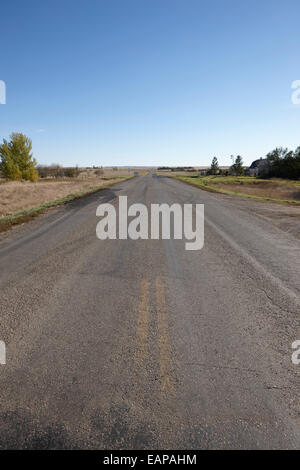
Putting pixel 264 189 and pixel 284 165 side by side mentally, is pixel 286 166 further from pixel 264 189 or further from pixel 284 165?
pixel 264 189

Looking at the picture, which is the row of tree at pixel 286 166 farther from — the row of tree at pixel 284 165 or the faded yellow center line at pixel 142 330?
the faded yellow center line at pixel 142 330

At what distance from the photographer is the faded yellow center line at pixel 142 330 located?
2992 mm

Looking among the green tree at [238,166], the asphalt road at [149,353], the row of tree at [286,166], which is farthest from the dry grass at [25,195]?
the green tree at [238,166]

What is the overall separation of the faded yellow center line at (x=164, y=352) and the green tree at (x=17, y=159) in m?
45.2

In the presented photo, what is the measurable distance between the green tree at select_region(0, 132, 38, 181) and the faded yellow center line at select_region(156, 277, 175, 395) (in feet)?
148

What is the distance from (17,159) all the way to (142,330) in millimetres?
47883

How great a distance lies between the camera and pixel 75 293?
458 cm

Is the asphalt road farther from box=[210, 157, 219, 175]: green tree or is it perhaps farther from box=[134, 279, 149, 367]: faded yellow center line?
box=[210, 157, 219, 175]: green tree

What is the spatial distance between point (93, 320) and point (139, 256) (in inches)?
120

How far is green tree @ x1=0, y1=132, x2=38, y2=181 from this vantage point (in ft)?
135

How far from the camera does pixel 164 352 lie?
306 centimetres

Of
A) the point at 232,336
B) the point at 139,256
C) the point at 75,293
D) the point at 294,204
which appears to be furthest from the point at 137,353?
the point at 294,204
